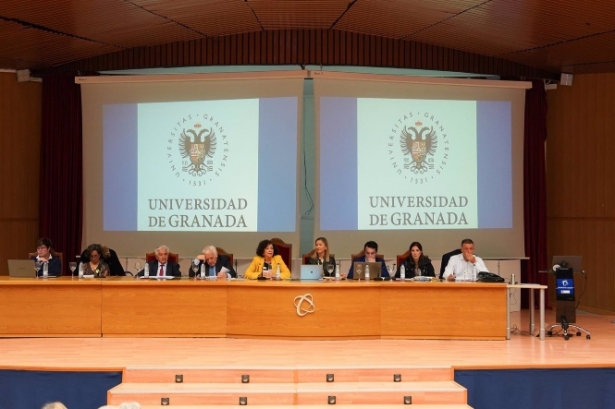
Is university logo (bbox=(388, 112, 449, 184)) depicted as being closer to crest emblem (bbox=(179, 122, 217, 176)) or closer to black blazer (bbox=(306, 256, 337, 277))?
crest emblem (bbox=(179, 122, 217, 176))

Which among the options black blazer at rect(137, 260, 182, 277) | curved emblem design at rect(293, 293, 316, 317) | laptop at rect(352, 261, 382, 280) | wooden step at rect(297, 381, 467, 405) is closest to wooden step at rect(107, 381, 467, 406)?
wooden step at rect(297, 381, 467, 405)

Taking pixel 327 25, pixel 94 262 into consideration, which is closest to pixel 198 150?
pixel 327 25

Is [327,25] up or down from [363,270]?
up

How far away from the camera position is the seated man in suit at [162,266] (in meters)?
8.65

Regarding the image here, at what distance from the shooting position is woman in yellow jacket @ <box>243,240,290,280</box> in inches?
342

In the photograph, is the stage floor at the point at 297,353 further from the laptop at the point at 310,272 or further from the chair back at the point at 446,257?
the chair back at the point at 446,257

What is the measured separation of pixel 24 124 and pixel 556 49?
281 inches

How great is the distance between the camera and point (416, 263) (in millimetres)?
8945

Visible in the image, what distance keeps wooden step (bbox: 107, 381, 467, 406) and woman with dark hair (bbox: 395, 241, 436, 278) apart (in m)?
2.43

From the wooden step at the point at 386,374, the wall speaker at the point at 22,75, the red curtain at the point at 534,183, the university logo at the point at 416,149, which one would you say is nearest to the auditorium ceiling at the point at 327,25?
the wall speaker at the point at 22,75

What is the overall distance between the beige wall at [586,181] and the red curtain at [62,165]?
6.63 metres

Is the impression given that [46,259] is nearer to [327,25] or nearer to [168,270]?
[168,270]

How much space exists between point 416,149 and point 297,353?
467 cm

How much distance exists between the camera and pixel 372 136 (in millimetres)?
11195
